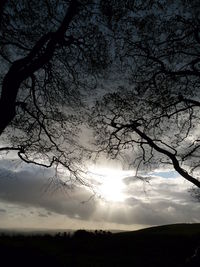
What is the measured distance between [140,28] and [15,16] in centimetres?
570

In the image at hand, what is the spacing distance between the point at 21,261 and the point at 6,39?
8.83 meters

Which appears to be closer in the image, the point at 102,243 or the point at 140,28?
the point at 140,28

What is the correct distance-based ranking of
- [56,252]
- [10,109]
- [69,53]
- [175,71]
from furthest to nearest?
[56,252] < [175,71] < [69,53] < [10,109]

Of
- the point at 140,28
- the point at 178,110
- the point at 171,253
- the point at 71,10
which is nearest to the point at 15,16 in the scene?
the point at 71,10

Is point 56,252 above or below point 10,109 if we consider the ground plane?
below

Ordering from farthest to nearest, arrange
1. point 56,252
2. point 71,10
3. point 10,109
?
1. point 56,252
2. point 71,10
3. point 10,109

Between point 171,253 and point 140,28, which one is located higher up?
point 140,28

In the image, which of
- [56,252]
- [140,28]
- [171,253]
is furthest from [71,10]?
[171,253]

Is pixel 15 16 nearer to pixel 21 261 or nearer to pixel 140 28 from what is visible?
pixel 140 28

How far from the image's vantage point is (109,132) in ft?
71.3

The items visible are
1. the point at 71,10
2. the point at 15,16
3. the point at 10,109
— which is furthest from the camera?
the point at 15,16

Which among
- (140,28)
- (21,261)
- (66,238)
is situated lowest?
(21,261)

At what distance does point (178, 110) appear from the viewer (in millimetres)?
19500

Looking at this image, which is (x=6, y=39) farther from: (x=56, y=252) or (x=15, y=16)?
(x=56, y=252)
